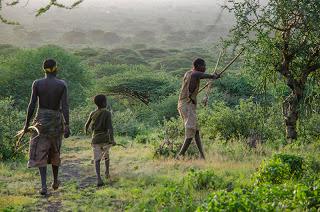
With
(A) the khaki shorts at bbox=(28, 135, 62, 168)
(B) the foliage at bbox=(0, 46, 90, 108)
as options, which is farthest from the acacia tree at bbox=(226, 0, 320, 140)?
(B) the foliage at bbox=(0, 46, 90, 108)

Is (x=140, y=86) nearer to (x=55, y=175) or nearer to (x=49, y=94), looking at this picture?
(x=55, y=175)

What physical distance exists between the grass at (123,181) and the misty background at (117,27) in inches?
3135

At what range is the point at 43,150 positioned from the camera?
26.8ft

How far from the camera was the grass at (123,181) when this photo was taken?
747 cm

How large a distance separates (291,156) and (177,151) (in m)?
3.46

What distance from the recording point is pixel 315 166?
9.17m

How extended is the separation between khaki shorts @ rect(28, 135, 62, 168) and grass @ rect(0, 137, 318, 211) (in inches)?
22.2

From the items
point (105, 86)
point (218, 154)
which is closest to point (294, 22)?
point (218, 154)

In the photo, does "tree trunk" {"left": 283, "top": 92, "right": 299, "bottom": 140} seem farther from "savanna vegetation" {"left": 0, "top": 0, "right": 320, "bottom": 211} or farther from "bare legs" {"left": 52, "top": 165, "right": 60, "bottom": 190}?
A: "bare legs" {"left": 52, "top": 165, "right": 60, "bottom": 190}

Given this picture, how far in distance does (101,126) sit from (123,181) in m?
1.04

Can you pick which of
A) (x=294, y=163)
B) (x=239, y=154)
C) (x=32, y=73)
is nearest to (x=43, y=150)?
(x=294, y=163)

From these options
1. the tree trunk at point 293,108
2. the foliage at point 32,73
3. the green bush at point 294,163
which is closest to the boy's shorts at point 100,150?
the green bush at point 294,163

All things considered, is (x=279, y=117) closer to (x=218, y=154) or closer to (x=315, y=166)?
(x=218, y=154)

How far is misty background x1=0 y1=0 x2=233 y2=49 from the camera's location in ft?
346
